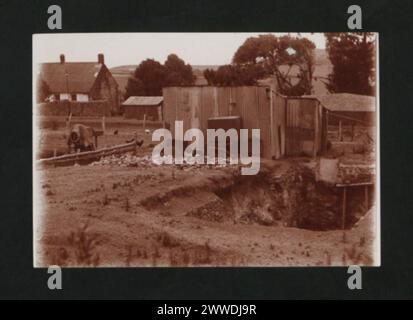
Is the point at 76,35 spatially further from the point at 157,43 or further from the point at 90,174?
the point at 90,174

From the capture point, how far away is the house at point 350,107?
24.3 ft

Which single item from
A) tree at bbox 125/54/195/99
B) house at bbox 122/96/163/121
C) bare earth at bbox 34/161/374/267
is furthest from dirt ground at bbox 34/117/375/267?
tree at bbox 125/54/195/99

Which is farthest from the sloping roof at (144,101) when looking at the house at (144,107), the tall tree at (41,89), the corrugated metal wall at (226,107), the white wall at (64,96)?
the tall tree at (41,89)

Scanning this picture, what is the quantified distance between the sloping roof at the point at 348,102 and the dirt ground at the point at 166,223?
94 cm

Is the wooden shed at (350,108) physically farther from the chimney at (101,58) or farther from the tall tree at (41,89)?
the tall tree at (41,89)

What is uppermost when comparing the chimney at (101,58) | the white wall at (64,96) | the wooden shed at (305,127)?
the chimney at (101,58)

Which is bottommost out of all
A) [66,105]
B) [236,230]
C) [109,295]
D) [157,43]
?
[109,295]

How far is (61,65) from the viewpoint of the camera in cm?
734

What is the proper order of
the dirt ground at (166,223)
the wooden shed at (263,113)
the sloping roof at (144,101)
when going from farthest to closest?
the wooden shed at (263,113)
the sloping roof at (144,101)
the dirt ground at (166,223)

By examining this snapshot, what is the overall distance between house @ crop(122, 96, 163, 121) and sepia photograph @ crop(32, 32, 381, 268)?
15 millimetres

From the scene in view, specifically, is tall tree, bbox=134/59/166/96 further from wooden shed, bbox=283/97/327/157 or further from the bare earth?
wooden shed, bbox=283/97/327/157

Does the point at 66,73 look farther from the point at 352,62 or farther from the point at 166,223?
Result: the point at 352,62
